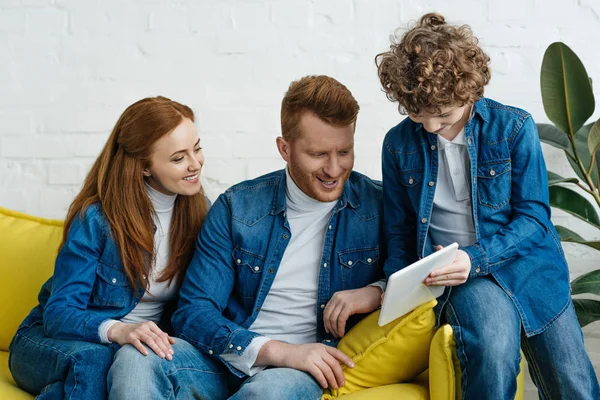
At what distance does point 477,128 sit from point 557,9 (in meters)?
0.84

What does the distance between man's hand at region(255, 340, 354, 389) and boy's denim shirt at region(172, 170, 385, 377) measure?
0.16 metres

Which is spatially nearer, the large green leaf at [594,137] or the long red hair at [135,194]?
the long red hair at [135,194]

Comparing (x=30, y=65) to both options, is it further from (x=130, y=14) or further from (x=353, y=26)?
(x=353, y=26)

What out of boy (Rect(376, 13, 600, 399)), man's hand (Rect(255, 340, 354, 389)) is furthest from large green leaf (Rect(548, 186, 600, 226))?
man's hand (Rect(255, 340, 354, 389))

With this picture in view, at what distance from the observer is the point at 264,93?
2.57 metres

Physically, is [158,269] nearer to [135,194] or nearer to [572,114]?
[135,194]

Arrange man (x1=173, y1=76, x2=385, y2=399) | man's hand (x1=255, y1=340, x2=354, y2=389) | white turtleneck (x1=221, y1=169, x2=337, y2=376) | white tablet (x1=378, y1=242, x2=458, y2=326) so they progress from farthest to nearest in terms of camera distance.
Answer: white turtleneck (x1=221, y1=169, x2=337, y2=376) < man (x1=173, y1=76, x2=385, y2=399) < man's hand (x1=255, y1=340, x2=354, y2=389) < white tablet (x1=378, y1=242, x2=458, y2=326)

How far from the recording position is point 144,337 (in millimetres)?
1818

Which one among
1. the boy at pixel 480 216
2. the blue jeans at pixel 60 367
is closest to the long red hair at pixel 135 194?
the blue jeans at pixel 60 367

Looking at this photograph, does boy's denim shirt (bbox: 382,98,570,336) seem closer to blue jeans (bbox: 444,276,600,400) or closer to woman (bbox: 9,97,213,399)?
blue jeans (bbox: 444,276,600,400)

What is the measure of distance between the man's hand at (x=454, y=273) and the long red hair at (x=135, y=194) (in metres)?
0.75

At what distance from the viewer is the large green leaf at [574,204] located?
2.29m

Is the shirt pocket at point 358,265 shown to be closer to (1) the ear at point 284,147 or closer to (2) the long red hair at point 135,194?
(1) the ear at point 284,147

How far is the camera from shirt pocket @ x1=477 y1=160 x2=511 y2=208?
181 centimetres
